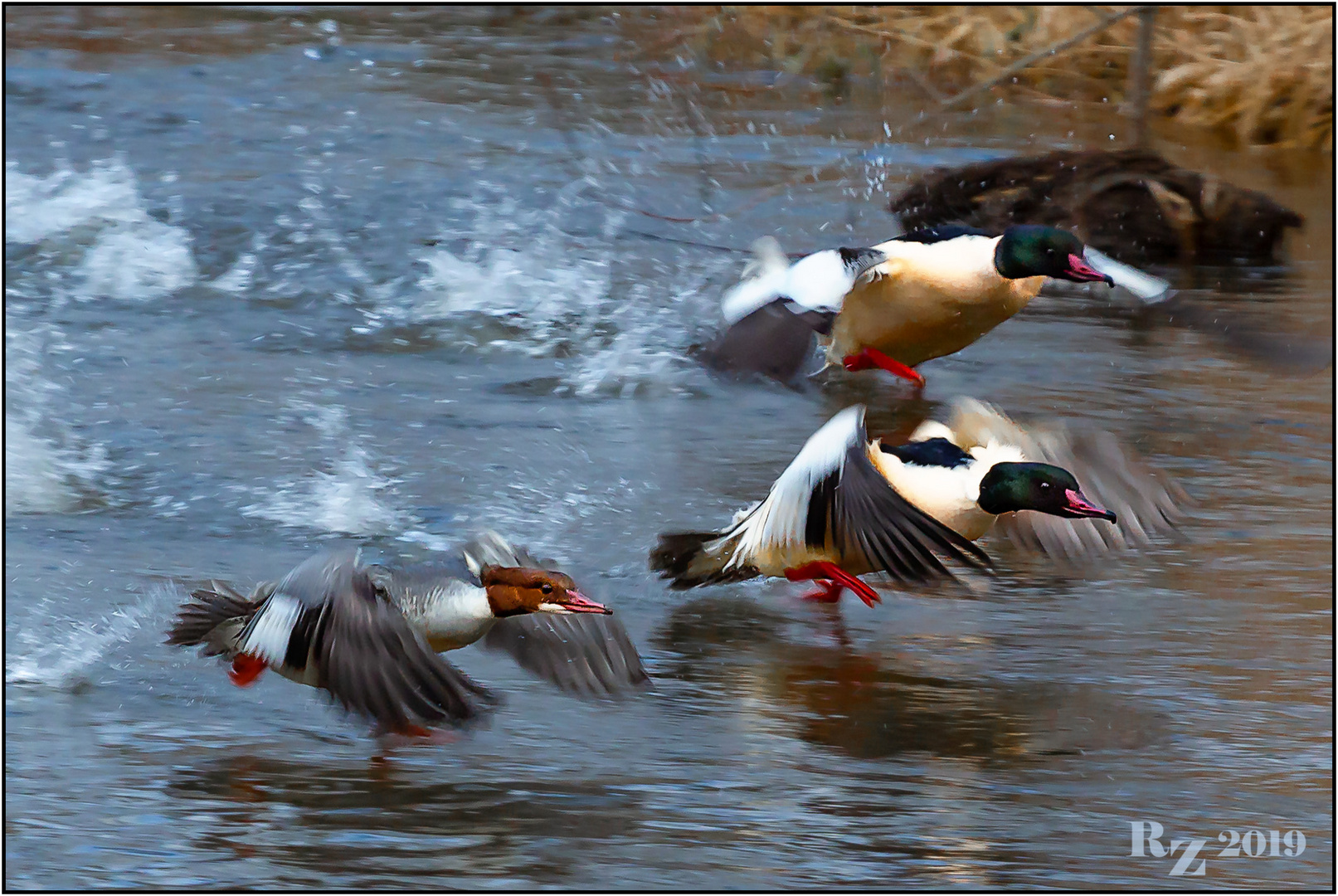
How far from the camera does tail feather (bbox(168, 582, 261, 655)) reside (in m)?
4.46

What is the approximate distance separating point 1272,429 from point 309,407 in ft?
10.5

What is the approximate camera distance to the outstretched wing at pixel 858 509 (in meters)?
4.55

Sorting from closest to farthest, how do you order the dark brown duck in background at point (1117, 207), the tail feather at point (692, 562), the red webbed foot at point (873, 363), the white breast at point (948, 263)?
the tail feather at point (692, 562) < the white breast at point (948, 263) < the red webbed foot at point (873, 363) < the dark brown duck in background at point (1117, 207)

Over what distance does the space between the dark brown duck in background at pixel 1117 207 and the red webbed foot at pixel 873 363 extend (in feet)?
7.07

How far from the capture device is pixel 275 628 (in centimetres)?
415

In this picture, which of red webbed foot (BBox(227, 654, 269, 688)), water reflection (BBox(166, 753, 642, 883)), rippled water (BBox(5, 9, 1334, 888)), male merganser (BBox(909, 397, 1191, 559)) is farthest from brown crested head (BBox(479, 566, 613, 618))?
male merganser (BBox(909, 397, 1191, 559))

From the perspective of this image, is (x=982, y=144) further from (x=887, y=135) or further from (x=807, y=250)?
(x=807, y=250)

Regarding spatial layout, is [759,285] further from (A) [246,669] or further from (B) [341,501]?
(A) [246,669]

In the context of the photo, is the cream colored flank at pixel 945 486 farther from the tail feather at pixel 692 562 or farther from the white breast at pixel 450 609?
the white breast at pixel 450 609

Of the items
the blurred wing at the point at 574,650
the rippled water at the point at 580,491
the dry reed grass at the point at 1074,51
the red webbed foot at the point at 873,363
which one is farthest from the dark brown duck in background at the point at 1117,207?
the blurred wing at the point at 574,650

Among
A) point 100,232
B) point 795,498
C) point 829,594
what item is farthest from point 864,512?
point 100,232

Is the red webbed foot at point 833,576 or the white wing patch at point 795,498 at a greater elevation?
the white wing patch at point 795,498

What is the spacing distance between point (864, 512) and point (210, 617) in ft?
4.94

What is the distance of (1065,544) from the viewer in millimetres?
5395
